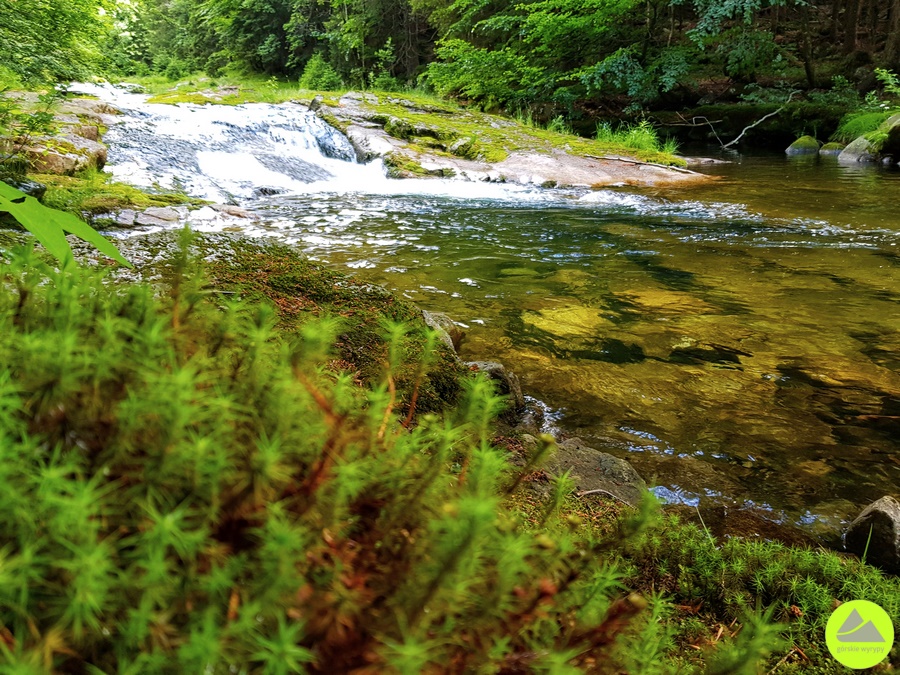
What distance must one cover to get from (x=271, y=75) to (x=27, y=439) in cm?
4306

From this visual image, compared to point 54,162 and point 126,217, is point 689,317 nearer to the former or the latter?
point 126,217

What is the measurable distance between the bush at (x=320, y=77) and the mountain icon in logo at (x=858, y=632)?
3349 centimetres

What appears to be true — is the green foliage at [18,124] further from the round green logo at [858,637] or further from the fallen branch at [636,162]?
the fallen branch at [636,162]

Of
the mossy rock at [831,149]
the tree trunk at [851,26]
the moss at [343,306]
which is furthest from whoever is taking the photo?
the tree trunk at [851,26]

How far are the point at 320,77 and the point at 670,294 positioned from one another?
103 feet

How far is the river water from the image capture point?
344 centimetres

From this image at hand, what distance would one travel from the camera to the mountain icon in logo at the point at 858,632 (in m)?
1.77

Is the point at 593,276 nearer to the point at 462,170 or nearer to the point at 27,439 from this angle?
the point at 27,439

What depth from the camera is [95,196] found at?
A: 6742mm

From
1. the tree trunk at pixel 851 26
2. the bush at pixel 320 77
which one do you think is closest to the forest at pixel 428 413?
the tree trunk at pixel 851 26

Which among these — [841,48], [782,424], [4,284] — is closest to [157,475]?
[4,284]

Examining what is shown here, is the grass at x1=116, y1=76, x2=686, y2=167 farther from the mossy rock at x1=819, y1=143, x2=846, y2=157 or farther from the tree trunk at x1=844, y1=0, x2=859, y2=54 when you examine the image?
the tree trunk at x1=844, y1=0, x2=859, y2=54

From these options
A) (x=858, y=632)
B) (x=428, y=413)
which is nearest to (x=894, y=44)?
(x=858, y=632)

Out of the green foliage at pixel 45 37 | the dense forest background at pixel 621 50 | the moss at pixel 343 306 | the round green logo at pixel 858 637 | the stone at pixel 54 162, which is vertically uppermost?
the dense forest background at pixel 621 50
